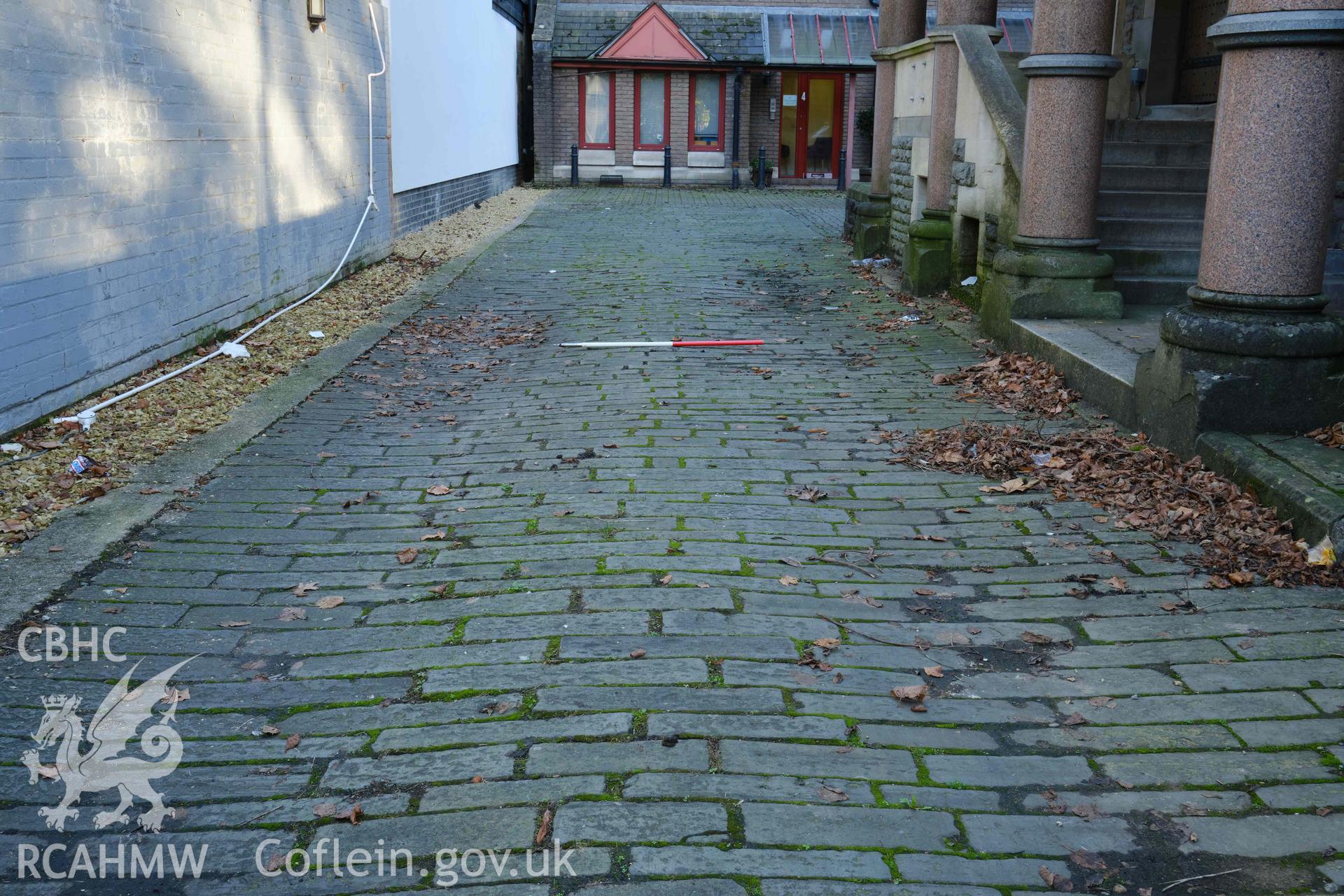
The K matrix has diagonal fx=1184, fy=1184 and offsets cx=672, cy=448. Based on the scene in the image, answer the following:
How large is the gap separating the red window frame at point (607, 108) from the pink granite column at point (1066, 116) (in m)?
22.5

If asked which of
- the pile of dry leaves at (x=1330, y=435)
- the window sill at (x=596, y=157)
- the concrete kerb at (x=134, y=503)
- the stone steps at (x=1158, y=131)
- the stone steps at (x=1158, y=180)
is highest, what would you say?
the stone steps at (x=1158, y=131)

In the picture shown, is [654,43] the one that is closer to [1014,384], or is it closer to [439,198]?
[439,198]

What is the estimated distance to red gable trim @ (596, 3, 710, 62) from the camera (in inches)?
1120

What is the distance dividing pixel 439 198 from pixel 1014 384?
1221 cm

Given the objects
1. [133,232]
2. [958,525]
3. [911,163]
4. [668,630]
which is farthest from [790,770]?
[911,163]

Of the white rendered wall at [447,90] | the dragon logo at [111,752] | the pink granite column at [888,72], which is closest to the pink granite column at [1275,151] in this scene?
the dragon logo at [111,752]

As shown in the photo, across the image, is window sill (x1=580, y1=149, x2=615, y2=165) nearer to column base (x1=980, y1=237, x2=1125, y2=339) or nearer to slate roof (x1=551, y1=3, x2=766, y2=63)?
slate roof (x1=551, y1=3, x2=766, y2=63)

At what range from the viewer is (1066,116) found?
7.56 m

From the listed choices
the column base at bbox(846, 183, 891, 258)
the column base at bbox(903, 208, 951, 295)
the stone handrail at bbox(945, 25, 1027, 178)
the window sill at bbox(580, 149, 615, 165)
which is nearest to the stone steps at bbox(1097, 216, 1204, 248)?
the stone handrail at bbox(945, 25, 1027, 178)

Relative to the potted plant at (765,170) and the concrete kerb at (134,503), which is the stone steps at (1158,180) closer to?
the concrete kerb at (134,503)

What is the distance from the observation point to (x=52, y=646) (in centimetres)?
381

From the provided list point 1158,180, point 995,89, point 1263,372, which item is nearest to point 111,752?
point 1263,372

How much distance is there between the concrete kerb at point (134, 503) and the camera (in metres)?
4.24

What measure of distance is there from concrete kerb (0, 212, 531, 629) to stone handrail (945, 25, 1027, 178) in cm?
496
